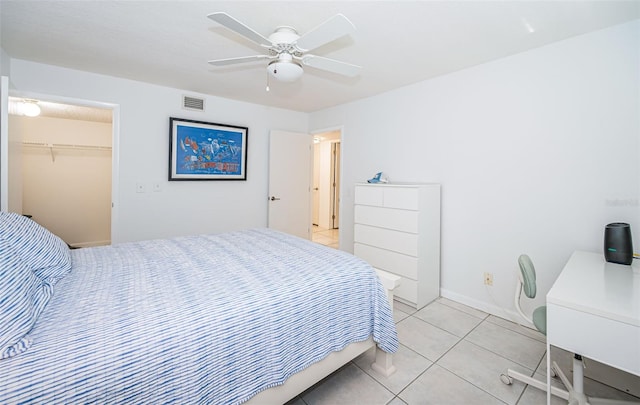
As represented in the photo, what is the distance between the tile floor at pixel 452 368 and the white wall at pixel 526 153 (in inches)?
16.5

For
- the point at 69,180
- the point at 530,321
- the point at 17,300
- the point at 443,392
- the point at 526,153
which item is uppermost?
the point at 526,153

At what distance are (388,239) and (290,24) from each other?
6.88 feet

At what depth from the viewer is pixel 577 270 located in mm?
1555

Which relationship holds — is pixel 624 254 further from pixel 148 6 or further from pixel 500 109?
pixel 148 6

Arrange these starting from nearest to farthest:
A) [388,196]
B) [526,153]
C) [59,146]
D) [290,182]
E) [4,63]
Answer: [526,153] → [4,63] → [388,196] → [290,182] → [59,146]

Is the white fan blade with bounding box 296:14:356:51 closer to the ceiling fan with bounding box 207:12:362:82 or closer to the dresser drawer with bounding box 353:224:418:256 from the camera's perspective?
the ceiling fan with bounding box 207:12:362:82

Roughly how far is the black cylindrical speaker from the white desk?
34 centimetres

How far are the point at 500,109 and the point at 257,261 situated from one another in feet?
7.96

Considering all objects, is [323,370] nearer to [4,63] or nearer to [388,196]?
[388,196]

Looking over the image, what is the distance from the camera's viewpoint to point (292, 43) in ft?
5.74

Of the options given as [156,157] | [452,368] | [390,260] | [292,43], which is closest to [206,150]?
[156,157]

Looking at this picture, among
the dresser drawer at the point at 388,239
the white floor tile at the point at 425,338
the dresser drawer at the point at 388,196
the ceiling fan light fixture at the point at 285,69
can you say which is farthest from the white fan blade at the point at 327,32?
the white floor tile at the point at 425,338

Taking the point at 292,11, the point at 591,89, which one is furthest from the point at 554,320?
the point at 292,11

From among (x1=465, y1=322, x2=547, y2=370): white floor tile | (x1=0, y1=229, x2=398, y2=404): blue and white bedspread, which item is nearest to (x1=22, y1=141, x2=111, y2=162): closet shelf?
(x1=0, y1=229, x2=398, y2=404): blue and white bedspread
